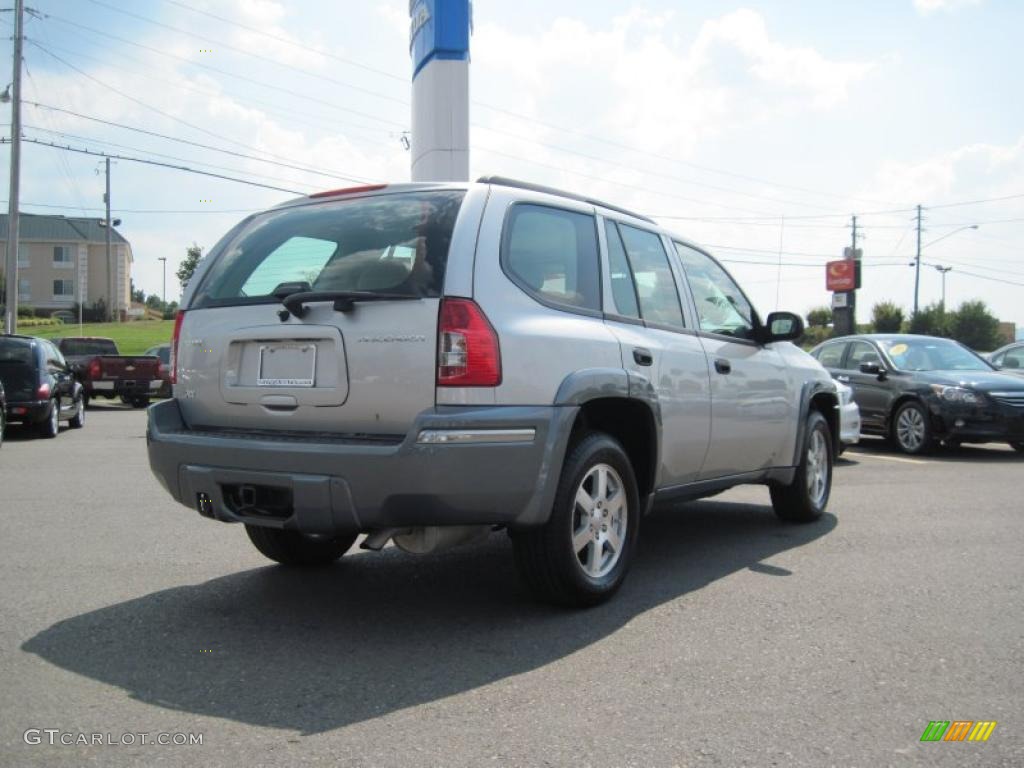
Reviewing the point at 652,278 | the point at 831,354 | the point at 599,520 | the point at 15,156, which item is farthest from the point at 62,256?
the point at 599,520

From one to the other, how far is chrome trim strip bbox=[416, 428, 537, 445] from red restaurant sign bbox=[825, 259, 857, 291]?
5443 cm

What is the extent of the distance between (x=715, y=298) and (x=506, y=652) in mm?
2909

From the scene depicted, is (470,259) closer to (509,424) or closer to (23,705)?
(509,424)

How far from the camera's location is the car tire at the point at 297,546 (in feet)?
16.4

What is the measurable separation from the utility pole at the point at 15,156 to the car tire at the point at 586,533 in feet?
88.3

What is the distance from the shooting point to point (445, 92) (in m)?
15.9

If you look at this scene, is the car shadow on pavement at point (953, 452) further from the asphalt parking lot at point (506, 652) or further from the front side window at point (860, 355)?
the asphalt parking lot at point (506, 652)

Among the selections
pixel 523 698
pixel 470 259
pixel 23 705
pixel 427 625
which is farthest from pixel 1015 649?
pixel 23 705

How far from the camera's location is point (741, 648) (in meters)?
3.78

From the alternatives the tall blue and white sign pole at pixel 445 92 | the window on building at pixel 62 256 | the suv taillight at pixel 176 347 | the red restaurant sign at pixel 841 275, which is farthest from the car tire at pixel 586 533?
the window on building at pixel 62 256

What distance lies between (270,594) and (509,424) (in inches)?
66.4

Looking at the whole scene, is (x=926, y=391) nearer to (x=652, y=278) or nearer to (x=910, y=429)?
(x=910, y=429)

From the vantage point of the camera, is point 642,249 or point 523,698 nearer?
point 523,698

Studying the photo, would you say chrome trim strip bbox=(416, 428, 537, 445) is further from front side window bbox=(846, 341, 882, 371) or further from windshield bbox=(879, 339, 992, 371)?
front side window bbox=(846, 341, 882, 371)
